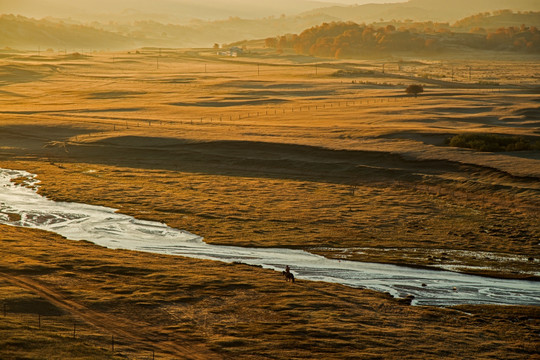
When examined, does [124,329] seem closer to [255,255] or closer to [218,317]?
[218,317]

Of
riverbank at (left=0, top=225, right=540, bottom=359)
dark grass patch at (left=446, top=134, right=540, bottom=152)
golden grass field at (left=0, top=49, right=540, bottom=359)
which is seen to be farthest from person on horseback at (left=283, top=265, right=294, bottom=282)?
dark grass patch at (left=446, top=134, right=540, bottom=152)

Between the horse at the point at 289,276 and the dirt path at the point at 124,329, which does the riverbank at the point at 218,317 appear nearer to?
the dirt path at the point at 124,329

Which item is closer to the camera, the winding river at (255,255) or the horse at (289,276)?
the winding river at (255,255)

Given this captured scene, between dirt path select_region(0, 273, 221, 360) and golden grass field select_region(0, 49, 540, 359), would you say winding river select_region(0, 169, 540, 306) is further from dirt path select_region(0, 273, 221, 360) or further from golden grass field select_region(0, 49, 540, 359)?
dirt path select_region(0, 273, 221, 360)

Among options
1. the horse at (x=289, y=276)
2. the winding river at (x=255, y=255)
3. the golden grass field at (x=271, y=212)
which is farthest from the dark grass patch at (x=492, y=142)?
the horse at (x=289, y=276)

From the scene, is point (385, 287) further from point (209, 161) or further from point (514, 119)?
point (514, 119)

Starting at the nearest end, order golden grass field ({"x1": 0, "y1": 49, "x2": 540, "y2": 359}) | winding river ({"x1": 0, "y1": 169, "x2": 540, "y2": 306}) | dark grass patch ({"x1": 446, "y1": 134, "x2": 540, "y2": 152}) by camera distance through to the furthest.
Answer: golden grass field ({"x1": 0, "y1": 49, "x2": 540, "y2": 359}) < winding river ({"x1": 0, "y1": 169, "x2": 540, "y2": 306}) < dark grass patch ({"x1": 446, "y1": 134, "x2": 540, "y2": 152})

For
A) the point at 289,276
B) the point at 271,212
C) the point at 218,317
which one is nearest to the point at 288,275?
the point at 289,276
